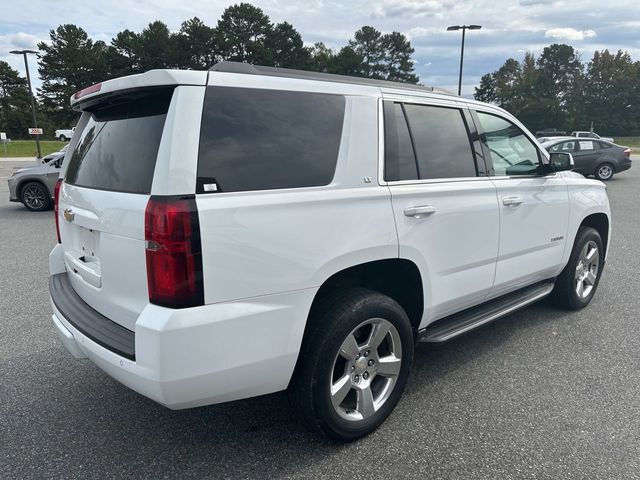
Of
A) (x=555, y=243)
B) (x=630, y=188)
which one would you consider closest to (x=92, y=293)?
(x=555, y=243)

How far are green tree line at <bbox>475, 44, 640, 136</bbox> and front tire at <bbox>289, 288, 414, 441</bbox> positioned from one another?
249 feet

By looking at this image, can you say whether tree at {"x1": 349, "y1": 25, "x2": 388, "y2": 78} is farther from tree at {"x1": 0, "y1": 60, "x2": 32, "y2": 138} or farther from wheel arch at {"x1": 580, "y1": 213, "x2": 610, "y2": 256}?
wheel arch at {"x1": 580, "y1": 213, "x2": 610, "y2": 256}

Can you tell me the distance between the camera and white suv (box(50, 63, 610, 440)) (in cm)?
201

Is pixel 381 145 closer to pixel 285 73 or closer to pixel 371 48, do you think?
pixel 285 73

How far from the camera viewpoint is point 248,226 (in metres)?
2.08

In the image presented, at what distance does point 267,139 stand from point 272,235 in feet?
1.54

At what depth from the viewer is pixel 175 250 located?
6.43 ft

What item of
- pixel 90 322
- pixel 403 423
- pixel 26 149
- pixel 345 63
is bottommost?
pixel 403 423

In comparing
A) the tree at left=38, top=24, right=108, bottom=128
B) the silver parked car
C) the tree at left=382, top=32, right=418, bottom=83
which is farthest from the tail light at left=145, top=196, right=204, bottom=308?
the tree at left=382, top=32, right=418, bottom=83

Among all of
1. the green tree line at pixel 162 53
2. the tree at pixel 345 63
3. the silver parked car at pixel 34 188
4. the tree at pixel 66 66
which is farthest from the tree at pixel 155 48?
the silver parked car at pixel 34 188

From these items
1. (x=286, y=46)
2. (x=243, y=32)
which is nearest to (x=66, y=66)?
(x=243, y=32)

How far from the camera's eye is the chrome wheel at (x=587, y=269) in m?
4.55

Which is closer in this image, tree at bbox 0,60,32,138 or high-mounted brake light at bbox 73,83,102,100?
high-mounted brake light at bbox 73,83,102,100

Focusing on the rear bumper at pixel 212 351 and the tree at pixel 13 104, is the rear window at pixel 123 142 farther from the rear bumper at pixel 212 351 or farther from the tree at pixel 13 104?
the tree at pixel 13 104
